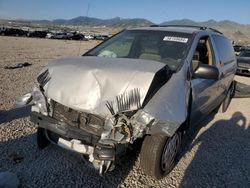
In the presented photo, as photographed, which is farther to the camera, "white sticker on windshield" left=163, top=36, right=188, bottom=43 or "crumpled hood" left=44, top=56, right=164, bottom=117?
"white sticker on windshield" left=163, top=36, right=188, bottom=43

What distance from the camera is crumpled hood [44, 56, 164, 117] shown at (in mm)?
3121

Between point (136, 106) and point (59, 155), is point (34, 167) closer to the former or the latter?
point (59, 155)

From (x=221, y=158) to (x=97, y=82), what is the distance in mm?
2487

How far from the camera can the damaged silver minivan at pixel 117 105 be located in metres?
3.04

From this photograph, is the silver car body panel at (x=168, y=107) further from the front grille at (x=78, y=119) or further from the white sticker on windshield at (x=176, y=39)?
the white sticker on windshield at (x=176, y=39)

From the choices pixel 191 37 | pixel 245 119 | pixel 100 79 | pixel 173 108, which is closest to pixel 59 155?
pixel 100 79

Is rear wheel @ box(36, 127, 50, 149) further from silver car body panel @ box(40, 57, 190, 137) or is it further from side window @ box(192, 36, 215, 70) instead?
side window @ box(192, 36, 215, 70)

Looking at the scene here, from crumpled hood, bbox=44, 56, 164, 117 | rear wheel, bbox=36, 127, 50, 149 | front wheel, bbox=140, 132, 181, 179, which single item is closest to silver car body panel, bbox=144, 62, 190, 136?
crumpled hood, bbox=44, 56, 164, 117

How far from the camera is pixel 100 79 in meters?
3.24

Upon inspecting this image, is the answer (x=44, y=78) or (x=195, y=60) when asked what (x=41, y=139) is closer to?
(x=44, y=78)

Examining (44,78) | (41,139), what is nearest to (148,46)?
(44,78)

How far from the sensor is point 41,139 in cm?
404

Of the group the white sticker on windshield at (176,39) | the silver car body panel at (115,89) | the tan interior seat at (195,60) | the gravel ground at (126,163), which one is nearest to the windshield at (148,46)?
the white sticker on windshield at (176,39)

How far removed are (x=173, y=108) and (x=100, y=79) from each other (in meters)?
0.85
